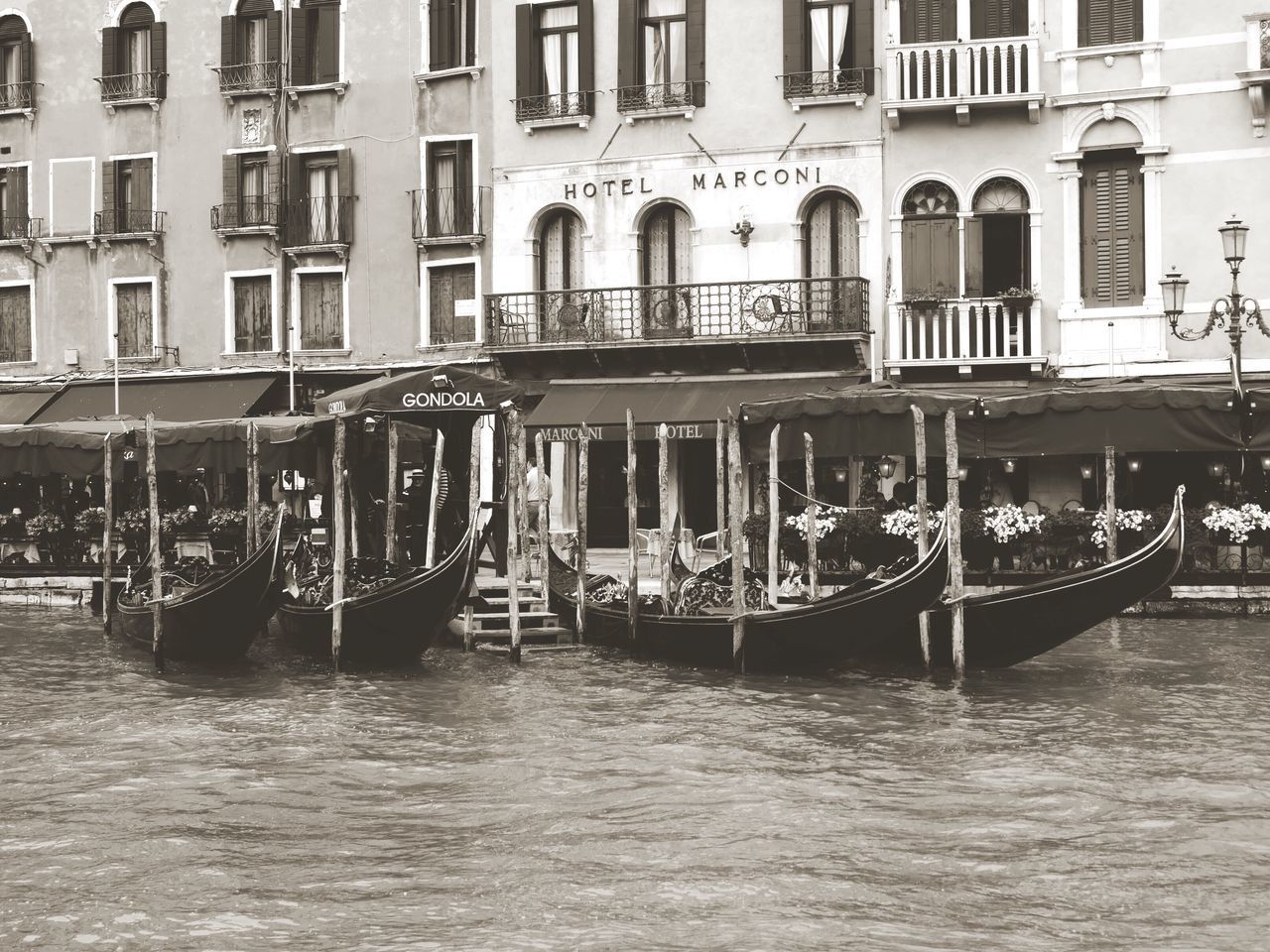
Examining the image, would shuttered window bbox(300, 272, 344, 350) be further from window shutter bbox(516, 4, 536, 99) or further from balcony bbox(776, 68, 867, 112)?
balcony bbox(776, 68, 867, 112)

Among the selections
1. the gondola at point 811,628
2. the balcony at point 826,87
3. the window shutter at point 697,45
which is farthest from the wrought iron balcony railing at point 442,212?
the gondola at point 811,628

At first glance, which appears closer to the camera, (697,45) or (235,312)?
(697,45)

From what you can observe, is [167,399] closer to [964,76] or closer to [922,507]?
[964,76]

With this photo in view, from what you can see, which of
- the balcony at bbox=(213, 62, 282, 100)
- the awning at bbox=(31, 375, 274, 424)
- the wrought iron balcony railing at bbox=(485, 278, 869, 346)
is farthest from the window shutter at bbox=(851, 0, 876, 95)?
the awning at bbox=(31, 375, 274, 424)

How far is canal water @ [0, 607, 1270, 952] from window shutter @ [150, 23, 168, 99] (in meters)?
13.0

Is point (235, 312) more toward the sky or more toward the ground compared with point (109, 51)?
more toward the ground

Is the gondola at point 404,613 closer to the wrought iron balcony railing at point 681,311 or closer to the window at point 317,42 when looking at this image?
the wrought iron balcony railing at point 681,311

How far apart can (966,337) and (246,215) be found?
10.2 metres

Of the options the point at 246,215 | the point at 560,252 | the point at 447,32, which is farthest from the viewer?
the point at 246,215

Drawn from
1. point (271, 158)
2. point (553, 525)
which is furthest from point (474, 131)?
point (553, 525)

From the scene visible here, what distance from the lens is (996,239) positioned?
70.7 ft

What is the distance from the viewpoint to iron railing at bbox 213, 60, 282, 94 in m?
25.1

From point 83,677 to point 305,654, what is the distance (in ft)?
6.06

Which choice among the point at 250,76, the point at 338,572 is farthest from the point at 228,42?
the point at 338,572
